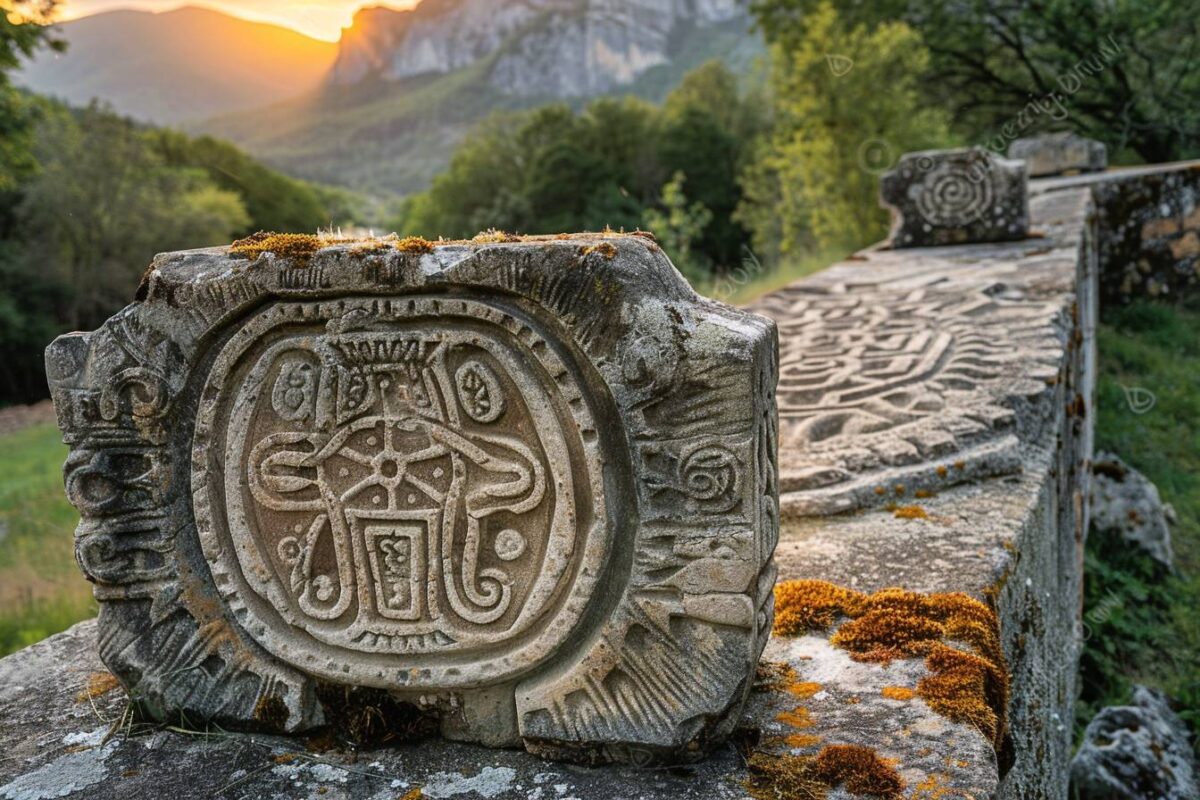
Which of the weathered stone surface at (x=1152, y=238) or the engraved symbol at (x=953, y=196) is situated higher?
the engraved symbol at (x=953, y=196)

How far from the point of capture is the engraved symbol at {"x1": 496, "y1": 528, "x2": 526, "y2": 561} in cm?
187

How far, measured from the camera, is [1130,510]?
5117mm

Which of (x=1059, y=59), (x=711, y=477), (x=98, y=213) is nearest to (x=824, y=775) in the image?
(x=711, y=477)

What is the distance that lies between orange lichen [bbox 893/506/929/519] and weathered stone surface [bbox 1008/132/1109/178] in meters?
11.8

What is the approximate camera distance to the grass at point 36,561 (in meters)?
3.96

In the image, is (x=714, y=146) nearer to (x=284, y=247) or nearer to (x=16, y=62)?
(x=16, y=62)

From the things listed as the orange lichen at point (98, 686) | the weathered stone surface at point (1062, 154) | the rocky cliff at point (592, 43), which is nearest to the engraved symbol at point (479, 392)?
the orange lichen at point (98, 686)

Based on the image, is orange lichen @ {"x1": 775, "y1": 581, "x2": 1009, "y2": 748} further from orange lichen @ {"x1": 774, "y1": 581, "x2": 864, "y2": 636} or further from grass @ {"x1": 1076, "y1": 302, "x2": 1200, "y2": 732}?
grass @ {"x1": 1076, "y1": 302, "x2": 1200, "y2": 732}

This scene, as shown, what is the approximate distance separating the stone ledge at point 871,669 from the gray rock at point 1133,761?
0.10m

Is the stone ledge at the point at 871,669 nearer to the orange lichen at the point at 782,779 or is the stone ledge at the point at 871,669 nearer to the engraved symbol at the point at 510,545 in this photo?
the orange lichen at the point at 782,779

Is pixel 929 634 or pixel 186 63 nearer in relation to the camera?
pixel 929 634

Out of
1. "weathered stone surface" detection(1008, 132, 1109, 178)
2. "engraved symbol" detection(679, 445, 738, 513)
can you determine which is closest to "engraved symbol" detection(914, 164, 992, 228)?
"engraved symbol" detection(679, 445, 738, 513)

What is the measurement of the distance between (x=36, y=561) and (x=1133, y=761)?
5.18m

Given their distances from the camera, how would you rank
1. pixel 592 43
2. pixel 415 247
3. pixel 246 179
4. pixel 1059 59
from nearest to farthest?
pixel 415 247
pixel 1059 59
pixel 246 179
pixel 592 43
